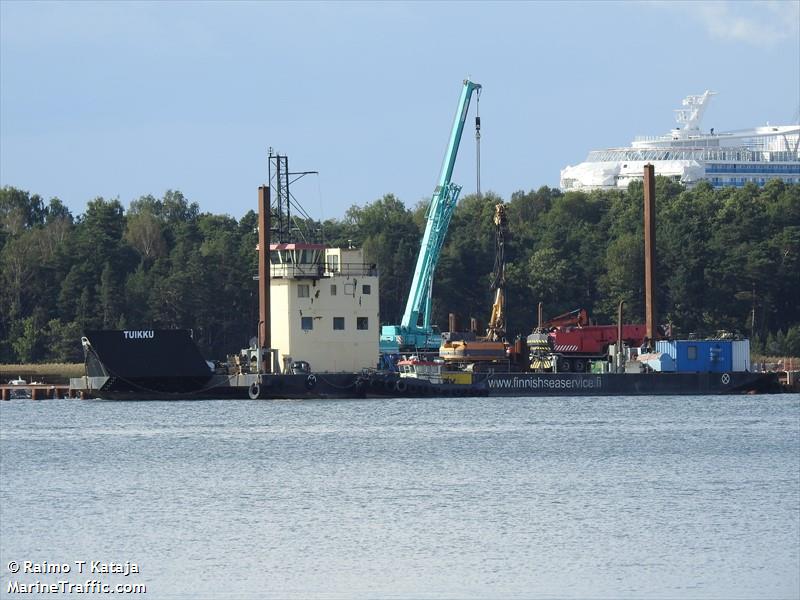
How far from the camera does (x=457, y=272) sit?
100812 millimetres

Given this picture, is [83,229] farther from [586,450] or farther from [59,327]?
[586,450]

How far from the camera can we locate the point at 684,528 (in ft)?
95.5

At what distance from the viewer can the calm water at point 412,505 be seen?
25234 millimetres

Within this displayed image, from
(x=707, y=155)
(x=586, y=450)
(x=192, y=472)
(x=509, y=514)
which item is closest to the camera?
(x=509, y=514)

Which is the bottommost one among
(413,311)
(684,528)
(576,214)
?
(684,528)

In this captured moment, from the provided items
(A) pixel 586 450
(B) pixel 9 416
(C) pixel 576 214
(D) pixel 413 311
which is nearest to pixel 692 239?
(C) pixel 576 214

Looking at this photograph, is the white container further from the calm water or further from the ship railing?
the ship railing

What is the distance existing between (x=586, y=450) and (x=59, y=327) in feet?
172

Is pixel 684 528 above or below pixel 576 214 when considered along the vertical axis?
below

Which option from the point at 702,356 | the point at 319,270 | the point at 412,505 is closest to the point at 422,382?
the point at 319,270

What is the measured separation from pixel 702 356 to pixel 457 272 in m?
35.6

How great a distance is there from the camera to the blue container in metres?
66.2

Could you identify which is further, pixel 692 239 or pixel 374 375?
pixel 692 239

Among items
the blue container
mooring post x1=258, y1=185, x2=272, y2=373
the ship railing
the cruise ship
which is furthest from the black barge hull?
the cruise ship
